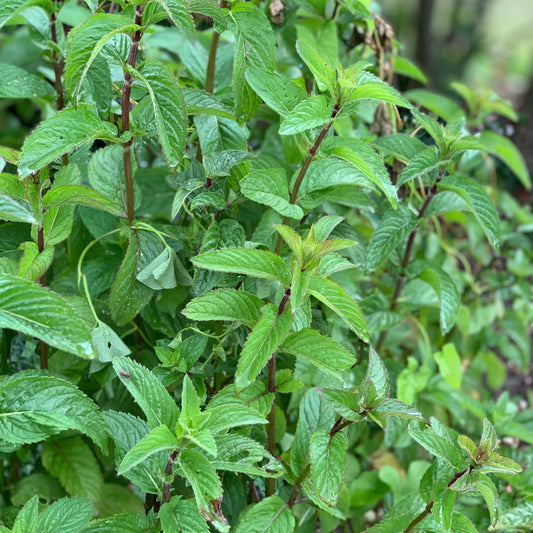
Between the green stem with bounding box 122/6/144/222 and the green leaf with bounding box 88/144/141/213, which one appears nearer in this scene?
the green stem with bounding box 122/6/144/222

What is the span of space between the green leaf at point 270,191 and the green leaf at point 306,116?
0.29 feet

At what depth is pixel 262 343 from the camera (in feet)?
2.28

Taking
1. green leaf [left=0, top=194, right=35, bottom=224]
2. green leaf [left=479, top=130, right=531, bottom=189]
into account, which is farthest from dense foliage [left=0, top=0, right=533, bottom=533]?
green leaf [left=479, top=130, right=531, bottom=189]

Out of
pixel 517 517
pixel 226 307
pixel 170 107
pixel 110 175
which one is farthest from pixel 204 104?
pixel 517 517

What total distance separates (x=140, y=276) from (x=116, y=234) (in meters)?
0.18

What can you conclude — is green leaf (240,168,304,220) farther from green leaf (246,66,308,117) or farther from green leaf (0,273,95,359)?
green leaf (0,273,95,359)

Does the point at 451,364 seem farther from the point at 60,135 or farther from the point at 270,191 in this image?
the point at 60,135

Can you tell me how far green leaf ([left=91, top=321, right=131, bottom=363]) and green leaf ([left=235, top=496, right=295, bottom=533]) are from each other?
27 cm

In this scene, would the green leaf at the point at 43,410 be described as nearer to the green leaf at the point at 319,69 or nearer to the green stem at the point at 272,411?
the green stem at the point at 272,411

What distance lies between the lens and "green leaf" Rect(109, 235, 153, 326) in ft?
2.76

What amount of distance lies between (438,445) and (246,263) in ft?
1.09

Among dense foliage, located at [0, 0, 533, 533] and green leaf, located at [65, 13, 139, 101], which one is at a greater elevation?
green leaf, located at [65, 13, 139, 101]

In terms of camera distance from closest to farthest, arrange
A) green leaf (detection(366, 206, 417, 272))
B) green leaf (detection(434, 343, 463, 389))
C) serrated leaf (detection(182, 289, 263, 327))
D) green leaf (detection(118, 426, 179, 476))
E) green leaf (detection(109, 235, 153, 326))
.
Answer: green leaf (detection(118, 426, 179, 476)) → serrated leaf (detection(182, 289, 263, 327)) → green leaf (detection(109, 235, 153, 326)) → green leaf (detection(366, 206, 417, 272)) → green leaf (detection(434, 343, 463, 389))

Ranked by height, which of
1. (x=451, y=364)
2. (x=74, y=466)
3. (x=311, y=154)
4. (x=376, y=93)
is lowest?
(x=74, y=466)
